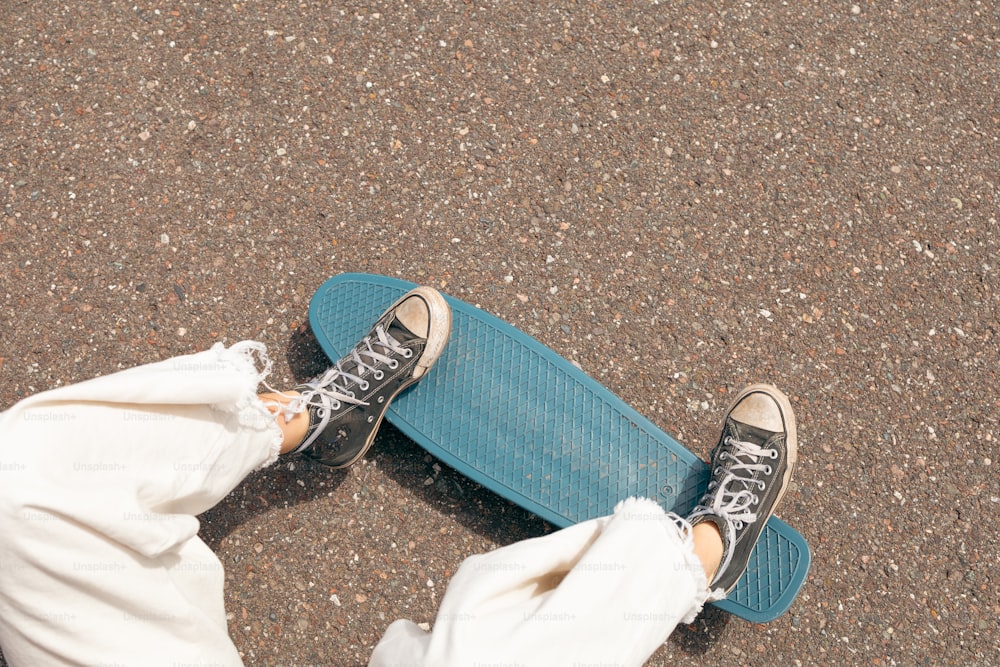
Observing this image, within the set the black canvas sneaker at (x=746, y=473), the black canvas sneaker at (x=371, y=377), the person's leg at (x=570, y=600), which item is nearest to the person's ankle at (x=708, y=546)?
the black canvas sneaker at (x=746, y=473)

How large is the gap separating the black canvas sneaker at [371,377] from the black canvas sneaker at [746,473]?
863mm

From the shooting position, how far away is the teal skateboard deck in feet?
6.96

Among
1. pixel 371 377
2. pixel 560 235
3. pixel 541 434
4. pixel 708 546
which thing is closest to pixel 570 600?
pixel 708 546

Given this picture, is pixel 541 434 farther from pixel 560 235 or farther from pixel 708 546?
pixel 560 235

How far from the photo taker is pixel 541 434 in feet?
7.13

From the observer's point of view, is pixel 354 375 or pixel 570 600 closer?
pixel 570 600

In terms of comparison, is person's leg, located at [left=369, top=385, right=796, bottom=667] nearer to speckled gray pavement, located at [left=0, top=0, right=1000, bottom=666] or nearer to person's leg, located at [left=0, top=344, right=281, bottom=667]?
person's leg, located at [left=0, top=344, right=281, bottom=667]

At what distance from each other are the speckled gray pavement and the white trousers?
65 cm

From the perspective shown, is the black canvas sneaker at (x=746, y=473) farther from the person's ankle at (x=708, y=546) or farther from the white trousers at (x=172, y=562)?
the white trousers at (x=172, y=562)

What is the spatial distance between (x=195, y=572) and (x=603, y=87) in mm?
1932

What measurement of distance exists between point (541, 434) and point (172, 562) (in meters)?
1.03

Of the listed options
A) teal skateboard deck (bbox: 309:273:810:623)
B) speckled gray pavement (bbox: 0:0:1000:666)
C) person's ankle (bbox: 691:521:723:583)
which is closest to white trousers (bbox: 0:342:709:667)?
person's ankle (bbox: 691:521:723:583)

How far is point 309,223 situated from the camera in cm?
242

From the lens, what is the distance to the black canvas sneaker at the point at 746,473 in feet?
6.52
